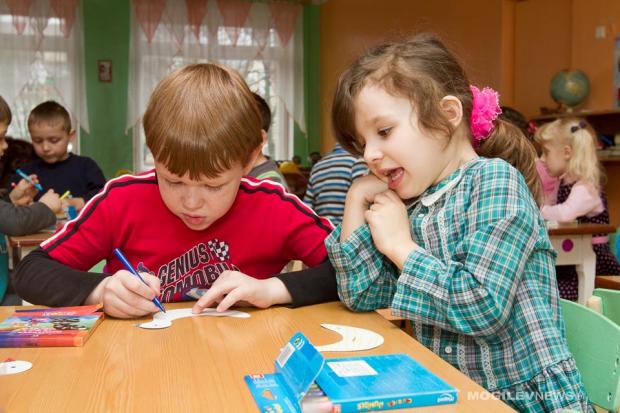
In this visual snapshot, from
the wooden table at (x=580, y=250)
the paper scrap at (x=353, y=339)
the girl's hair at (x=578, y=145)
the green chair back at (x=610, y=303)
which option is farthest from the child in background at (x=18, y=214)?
the girl's hair at (x=578, y=145)

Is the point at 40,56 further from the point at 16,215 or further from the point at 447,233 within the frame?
the point at 447,233

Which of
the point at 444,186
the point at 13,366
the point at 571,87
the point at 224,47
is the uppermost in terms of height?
the point at 224,47

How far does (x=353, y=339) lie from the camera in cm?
89

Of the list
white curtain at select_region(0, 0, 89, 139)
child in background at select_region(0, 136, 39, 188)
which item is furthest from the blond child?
white curtain at select_region(0, 0, 89, 139)

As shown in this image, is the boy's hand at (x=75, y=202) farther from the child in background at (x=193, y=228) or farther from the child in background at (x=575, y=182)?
the child in background at (x=575, y=182)

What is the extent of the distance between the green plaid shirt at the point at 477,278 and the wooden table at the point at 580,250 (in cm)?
239

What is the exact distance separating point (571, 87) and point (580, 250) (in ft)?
10.8

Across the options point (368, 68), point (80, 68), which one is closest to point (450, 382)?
point (368, 68)

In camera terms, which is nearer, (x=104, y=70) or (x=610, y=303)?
(x=610, y=303)

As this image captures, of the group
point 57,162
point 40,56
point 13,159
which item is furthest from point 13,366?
point 40,56

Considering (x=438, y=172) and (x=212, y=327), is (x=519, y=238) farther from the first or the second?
(x=212, y=327)

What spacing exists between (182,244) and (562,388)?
2.40ft

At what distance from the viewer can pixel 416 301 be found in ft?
3.22

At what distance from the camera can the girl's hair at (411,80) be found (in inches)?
42.1
